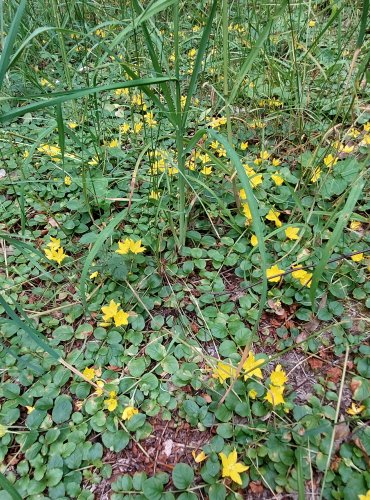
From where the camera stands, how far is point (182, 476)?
1094mm

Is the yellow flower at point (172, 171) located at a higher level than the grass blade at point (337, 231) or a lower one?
lower

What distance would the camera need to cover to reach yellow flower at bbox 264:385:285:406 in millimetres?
1160

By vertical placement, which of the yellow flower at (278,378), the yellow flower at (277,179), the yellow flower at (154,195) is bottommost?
the yellow flower at (278,378)

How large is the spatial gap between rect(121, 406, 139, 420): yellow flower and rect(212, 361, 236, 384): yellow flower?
261 millimetres

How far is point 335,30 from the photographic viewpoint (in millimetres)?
2713

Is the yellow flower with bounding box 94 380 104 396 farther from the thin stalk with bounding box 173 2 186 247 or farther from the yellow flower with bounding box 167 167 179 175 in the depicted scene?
the yellow flower with bounding box 167 167 179 175

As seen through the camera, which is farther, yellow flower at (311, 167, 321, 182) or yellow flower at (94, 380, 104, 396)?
yellow flower at (311, 167, 321, 182)

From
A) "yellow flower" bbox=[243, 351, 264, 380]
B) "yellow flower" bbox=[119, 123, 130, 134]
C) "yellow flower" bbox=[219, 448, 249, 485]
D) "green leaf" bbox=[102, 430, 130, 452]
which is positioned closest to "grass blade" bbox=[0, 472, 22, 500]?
"green leaf" bbox=[102, 430, 130, 452]

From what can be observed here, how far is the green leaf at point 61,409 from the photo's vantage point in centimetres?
123

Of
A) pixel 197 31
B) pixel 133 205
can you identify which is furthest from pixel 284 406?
pixel 197 31

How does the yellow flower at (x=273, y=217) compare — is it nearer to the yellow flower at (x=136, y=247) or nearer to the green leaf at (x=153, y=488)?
the yellow flower at (x=136, y=247)

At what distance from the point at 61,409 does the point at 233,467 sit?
55 cm

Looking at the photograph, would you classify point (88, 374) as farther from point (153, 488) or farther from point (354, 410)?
point (354, 410)

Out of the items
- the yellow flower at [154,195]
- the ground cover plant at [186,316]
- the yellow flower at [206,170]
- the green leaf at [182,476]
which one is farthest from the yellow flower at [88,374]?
the yellow flower at [206,170]
